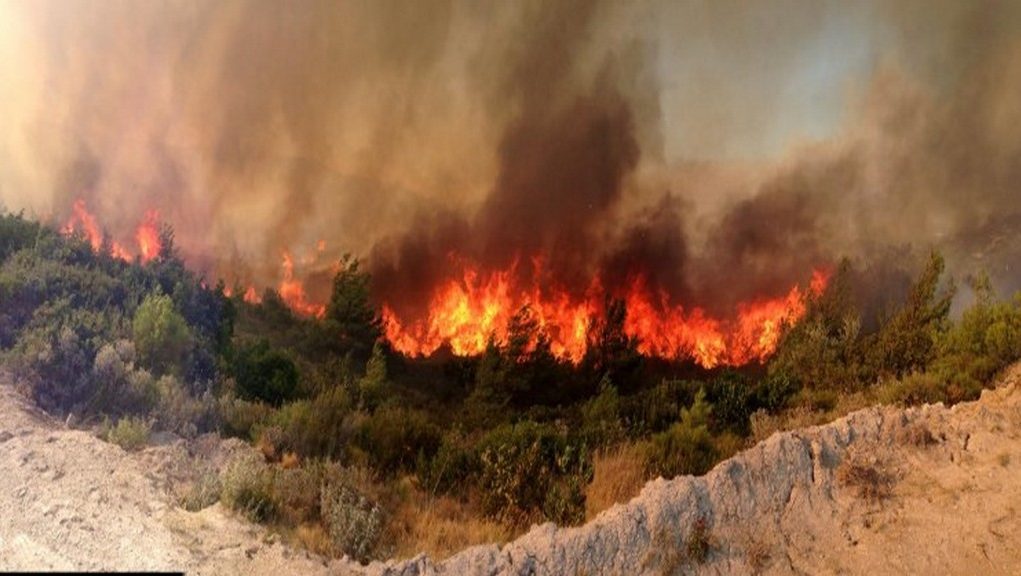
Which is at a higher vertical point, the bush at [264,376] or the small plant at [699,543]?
the bush at [264,376]

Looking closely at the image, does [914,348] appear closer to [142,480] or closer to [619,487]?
[619,487]

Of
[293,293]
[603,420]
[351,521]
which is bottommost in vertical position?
[351,521]

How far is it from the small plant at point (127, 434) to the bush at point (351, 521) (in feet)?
8.75

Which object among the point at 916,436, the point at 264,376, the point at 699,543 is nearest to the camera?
the point at 699,543

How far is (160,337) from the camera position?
1340 cm

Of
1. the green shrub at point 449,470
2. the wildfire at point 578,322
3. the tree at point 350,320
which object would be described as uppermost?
the wildfire at point 578,322

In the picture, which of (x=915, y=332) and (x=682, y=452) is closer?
(x=682, y=452)

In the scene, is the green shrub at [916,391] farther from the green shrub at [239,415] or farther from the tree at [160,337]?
the tree at [160,337]

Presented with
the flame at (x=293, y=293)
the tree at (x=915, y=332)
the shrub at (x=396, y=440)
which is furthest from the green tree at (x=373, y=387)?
the flame at (x=293, y=293)

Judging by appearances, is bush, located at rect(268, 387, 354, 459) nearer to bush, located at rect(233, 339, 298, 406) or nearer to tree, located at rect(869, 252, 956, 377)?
bush, located at rect(233, 339, 298, 406)

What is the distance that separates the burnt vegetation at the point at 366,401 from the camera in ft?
32.5

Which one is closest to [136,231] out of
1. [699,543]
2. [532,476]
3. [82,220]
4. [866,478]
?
[82,220]

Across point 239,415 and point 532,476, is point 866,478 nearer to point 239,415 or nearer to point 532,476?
point 532,476

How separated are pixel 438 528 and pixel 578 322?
23456mm
